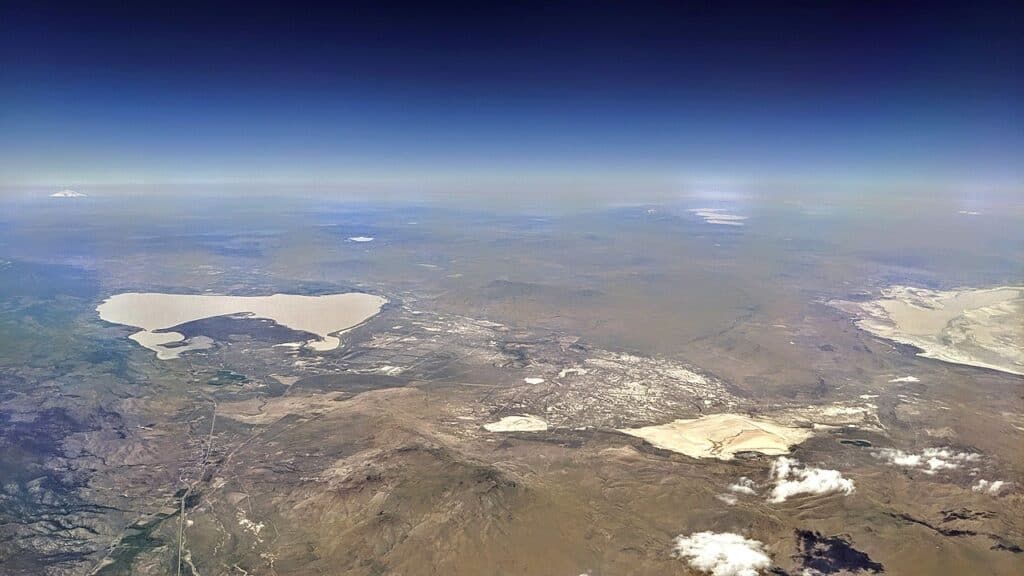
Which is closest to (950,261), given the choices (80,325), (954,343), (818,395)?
(954,343)

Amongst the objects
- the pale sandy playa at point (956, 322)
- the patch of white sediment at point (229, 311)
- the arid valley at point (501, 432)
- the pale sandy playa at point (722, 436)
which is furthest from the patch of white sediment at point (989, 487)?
the patch of white sediment at point (229, 311)

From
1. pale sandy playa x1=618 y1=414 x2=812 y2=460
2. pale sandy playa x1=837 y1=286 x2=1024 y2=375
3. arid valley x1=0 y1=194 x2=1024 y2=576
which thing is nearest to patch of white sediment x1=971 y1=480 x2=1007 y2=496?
arid valley x1=0 y1=194 x2=1024 y2=576

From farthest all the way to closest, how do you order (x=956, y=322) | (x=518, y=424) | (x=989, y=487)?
(x=956, y=322) → (x=518, y=424) → (x=989, y=487)

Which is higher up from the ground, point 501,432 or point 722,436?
point 722,436

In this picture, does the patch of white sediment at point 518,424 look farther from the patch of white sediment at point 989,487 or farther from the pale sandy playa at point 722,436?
the patch of white sediment at point 989,487

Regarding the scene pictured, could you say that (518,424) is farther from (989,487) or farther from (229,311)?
(229,311)

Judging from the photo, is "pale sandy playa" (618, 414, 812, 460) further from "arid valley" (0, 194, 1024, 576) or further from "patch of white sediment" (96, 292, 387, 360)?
"patch of white sediment" (96, 292, 387, 360)

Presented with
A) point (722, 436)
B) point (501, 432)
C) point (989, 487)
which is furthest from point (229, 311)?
point (989, 487)
